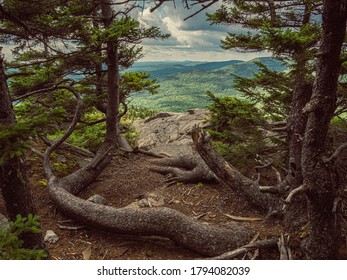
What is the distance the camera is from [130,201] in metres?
8.30

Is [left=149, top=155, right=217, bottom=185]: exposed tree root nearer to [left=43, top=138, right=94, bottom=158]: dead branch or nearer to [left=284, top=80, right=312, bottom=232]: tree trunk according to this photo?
[left=43, top=138, right=94, bottom=158]: dead branch

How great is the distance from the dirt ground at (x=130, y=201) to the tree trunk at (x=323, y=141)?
997 mm

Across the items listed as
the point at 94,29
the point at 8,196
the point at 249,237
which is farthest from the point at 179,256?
the point at 94,29

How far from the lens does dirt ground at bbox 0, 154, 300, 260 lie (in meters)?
5.54

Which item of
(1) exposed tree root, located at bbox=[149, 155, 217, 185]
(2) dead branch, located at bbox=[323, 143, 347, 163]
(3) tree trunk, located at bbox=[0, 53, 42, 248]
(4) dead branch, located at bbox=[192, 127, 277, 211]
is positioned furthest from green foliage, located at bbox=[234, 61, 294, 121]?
(3) tree trunk, located at bbox=[0, 53, 42, 248]

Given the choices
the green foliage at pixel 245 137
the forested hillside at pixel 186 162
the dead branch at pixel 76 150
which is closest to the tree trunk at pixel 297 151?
the forested hillside at pixel 186 162

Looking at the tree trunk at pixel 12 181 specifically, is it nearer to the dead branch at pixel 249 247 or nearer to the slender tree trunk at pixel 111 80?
the dead branch at pixel 249 247

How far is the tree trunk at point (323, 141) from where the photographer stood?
3340 mm

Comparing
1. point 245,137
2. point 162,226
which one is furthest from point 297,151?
point 162,226

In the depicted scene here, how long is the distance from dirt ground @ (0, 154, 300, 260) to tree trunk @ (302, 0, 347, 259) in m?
1.00

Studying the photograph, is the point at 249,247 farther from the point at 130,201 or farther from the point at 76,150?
the point at 76,150

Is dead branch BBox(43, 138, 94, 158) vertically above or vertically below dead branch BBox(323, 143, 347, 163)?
below
